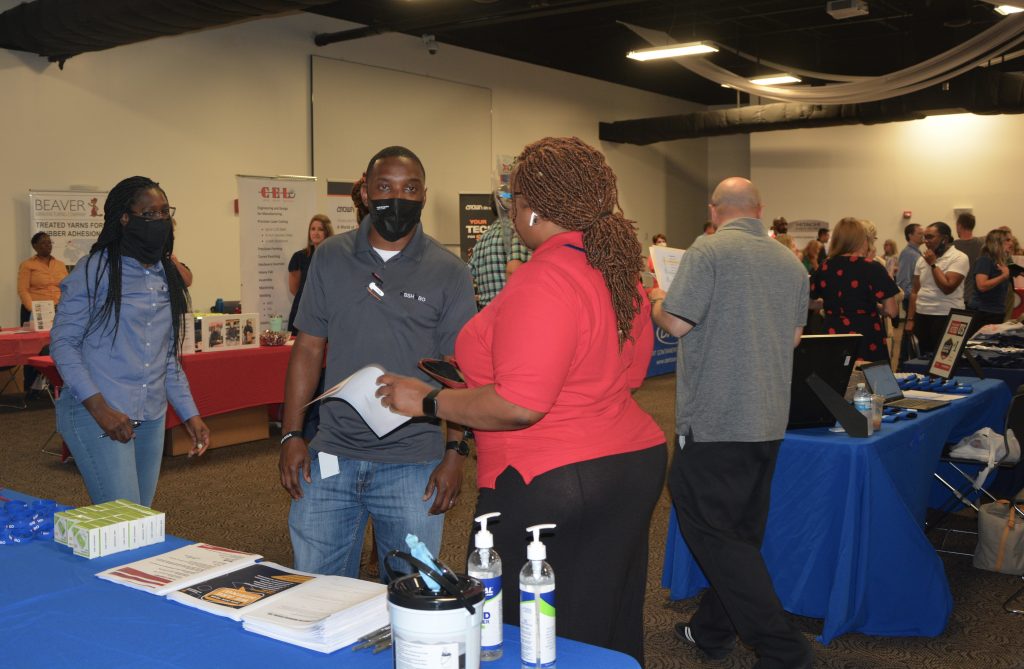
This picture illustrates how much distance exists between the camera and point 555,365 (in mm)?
1493

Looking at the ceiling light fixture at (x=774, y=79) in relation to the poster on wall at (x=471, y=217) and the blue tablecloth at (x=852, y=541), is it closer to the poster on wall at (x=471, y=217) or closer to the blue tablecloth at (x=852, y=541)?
→ the poster on wall at (x=471, y=217)

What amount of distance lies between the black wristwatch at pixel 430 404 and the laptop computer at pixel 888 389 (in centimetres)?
260

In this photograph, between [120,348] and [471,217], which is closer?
[120,348]

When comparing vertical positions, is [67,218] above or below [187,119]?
below

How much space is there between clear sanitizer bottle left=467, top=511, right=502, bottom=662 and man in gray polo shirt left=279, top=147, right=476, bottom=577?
0.83 meters

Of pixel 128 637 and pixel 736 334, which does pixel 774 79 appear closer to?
pixel 736 334

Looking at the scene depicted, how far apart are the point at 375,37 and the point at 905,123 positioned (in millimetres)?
8376

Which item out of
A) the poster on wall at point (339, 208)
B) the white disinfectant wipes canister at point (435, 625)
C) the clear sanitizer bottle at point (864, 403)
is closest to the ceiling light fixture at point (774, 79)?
the poster on wall at point (339, 208)

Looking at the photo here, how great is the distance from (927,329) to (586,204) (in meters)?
7.48

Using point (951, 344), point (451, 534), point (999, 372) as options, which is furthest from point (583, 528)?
point (999, 372)

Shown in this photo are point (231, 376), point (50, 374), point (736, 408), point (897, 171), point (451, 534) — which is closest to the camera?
point (736, 408)

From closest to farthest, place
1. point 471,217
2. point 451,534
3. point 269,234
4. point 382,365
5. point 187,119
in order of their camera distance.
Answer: point 382,365
point 451,534
point 269,234
point 187,119
point 471,217

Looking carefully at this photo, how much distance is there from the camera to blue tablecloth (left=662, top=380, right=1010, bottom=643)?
9.98 feet

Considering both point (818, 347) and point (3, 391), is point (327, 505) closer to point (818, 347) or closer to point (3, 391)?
point (818, 347)
